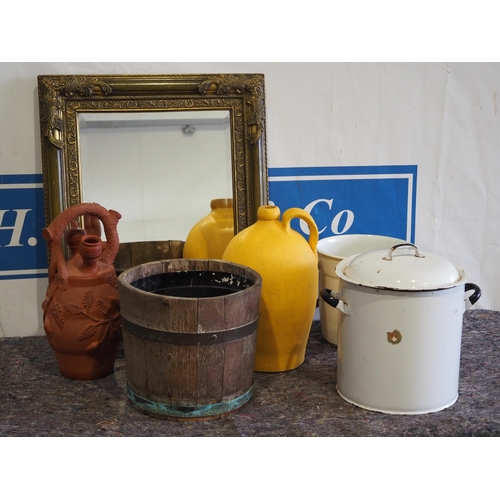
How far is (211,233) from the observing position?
2412 millimetres

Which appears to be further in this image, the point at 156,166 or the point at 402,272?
the point at 156,166

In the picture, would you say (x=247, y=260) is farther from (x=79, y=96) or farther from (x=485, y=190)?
(x=485, y=190)

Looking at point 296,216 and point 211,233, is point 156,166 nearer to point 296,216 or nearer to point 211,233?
point 211,233

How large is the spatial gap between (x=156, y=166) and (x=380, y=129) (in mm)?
848

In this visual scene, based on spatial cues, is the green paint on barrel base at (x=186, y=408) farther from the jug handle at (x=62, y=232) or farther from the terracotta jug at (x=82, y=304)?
the jug handle at (x=62, y=232)

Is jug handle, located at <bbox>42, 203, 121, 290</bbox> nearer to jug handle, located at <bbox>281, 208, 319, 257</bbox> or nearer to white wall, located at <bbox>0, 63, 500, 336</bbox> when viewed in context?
white wall, located at <bbox>0, 63, 500, 336</bbox>

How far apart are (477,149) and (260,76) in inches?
34.9

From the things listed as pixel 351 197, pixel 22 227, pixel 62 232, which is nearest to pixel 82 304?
pixel 62 232

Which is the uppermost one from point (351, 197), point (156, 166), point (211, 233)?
point (156, 166)

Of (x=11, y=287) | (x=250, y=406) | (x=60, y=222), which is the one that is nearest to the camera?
(x=250, y=406)

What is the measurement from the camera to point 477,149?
2.56 meters

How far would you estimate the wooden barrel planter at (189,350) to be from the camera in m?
1.77

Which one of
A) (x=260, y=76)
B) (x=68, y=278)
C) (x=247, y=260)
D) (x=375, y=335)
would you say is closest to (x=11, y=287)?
(x=68, y=278)

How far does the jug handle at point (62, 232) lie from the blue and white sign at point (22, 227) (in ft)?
1.18
